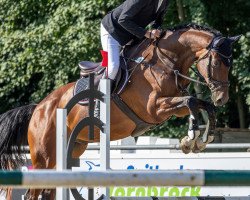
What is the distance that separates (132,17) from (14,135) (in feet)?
6.63

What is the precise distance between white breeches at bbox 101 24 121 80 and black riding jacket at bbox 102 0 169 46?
0.04 metres

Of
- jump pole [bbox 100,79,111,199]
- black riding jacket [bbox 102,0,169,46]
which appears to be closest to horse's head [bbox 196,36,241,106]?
black riding jacket [bbox 102,0,169,46]

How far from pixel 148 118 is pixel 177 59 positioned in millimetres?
615

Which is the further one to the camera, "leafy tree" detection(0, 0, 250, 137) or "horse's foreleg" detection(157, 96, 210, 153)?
"leafy tree" detection(0, 0, 250, 137)

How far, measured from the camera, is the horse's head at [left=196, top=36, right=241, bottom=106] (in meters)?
7.93

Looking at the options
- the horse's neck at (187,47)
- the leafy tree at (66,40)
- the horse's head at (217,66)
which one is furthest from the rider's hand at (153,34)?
the leafy tree at (66,40)

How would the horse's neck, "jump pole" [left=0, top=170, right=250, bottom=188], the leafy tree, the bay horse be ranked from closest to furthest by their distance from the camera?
1. "jump pole" [left=0, top=170, right=250, bottom=188]
2. the bay horse
3. the horse's neck
4. the leafy tree

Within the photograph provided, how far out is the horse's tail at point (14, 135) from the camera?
364 inches

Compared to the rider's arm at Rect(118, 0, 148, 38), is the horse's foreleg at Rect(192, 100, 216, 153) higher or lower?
lower

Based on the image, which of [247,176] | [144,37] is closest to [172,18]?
[144,37]

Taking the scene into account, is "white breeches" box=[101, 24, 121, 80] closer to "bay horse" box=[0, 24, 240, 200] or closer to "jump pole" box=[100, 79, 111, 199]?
"bay horse" box=[0, 24, 240, 200]

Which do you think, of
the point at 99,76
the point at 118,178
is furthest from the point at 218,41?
the point at 118,178

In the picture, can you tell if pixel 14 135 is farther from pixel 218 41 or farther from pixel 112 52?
pixel 218 41

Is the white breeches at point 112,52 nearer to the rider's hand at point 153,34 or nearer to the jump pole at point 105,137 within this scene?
the rider's hand at point 153,34
